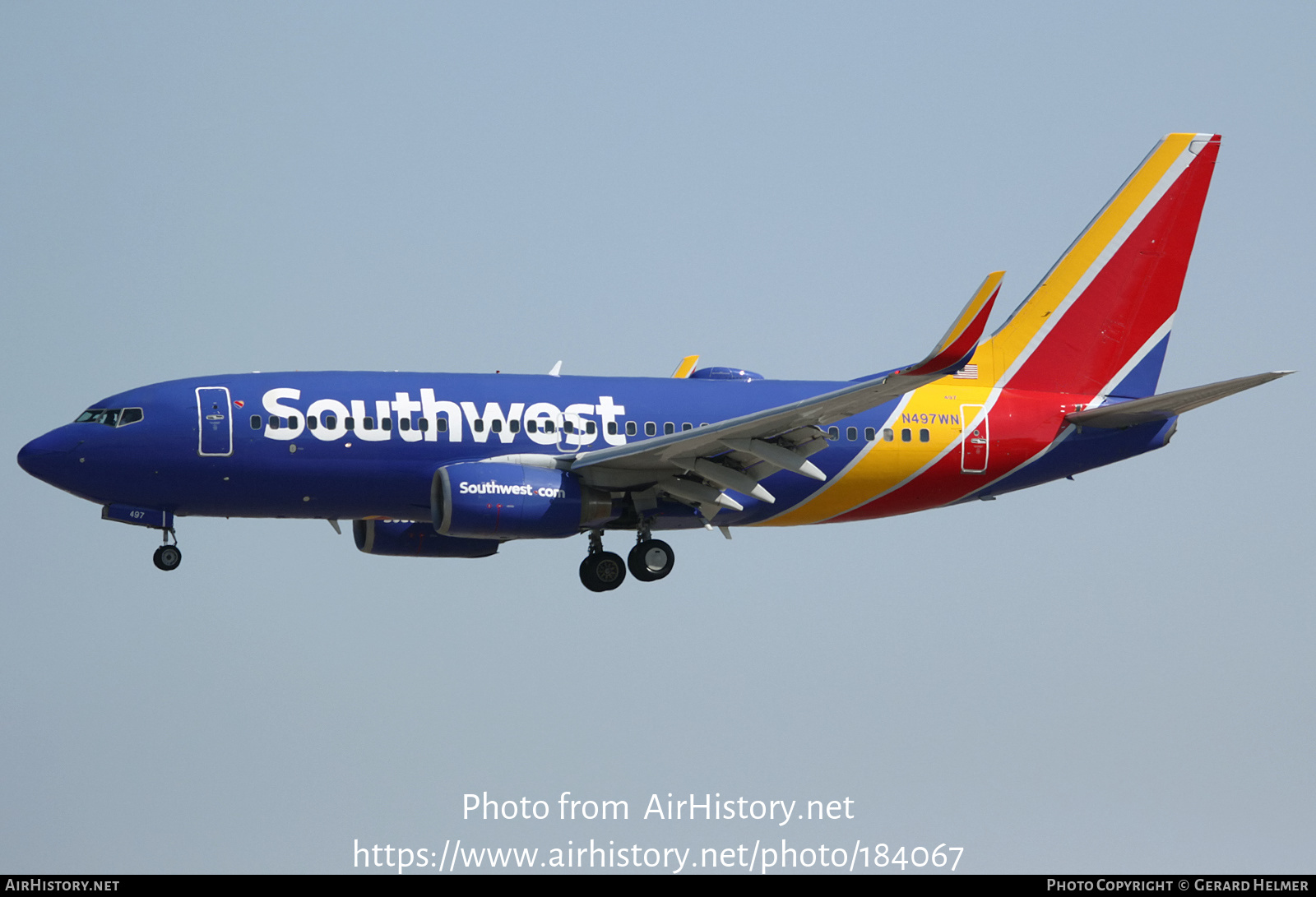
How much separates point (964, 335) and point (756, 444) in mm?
6930

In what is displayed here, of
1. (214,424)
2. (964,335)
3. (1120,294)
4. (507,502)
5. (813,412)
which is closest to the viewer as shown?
(964,335)

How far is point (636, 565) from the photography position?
1610 inches

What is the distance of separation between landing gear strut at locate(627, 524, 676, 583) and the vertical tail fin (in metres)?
10.1

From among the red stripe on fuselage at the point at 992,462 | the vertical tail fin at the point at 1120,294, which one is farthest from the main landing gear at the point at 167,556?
the vertical tail fin at the point at 1120,294

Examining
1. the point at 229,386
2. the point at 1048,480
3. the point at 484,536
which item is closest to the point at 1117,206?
the point at 1048,480

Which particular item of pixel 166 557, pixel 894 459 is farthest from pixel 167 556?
pixel 894 459

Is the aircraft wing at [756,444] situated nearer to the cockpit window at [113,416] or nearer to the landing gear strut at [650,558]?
the landing gear strut at [650,558]

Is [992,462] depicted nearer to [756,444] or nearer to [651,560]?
[756,444]

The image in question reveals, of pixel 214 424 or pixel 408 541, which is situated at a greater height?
pixel 214 424

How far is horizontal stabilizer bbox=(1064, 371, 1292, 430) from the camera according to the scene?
37.7 meters

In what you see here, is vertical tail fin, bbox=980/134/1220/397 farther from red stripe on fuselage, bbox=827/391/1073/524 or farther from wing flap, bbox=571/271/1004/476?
wing flap, bbox=571/271/1004/476

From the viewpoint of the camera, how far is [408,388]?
3981 cm

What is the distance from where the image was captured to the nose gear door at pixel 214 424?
126 ft

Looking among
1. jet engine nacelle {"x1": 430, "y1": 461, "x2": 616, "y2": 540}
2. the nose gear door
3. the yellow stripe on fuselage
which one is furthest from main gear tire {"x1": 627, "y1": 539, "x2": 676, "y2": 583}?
the nose gear door
